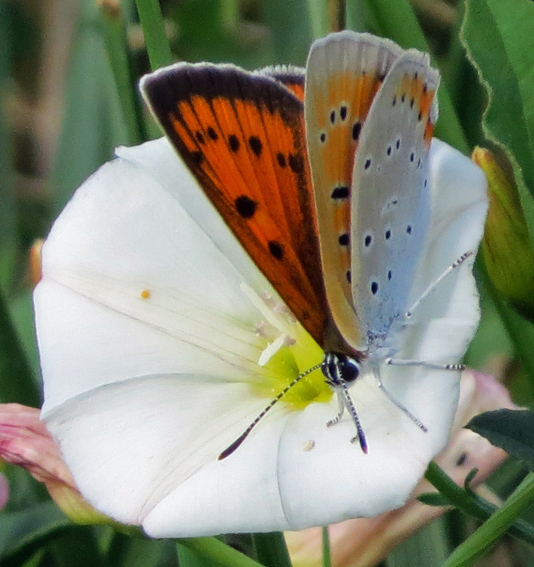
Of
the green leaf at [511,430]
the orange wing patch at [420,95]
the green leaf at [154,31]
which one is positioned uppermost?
the green leaf at [154,31]

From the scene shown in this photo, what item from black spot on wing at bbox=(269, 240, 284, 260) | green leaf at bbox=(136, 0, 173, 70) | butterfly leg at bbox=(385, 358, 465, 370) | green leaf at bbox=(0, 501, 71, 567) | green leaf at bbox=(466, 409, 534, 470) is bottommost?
green leaf at bbox=(0, 501, 71, 567)

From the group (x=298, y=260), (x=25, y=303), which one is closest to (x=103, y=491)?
(x=298, y=260)

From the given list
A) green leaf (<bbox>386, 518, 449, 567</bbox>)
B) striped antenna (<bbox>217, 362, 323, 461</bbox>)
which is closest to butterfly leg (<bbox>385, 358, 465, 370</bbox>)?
striped antenna (<bbox>217, 362, 323, 461</bbox>)

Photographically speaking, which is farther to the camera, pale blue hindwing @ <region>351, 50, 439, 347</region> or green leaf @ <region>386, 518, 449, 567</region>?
green leaf @ <region>386, 518, 449, 567</region>

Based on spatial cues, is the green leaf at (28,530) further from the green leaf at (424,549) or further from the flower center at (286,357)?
the green leaf at (424,549)

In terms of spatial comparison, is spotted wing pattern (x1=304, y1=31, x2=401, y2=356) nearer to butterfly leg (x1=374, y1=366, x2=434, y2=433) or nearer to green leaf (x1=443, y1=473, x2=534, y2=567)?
butterfly leg (x1=374, y1=366, x2=434, y2=433)

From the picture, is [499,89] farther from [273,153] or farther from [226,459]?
[226,459]

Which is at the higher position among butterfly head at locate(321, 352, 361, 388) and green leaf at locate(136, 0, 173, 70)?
green leaf at locate(136, 0, 173, 70)

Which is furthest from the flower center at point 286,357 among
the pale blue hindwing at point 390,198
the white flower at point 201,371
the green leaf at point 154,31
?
the green leaf at point 154,31
